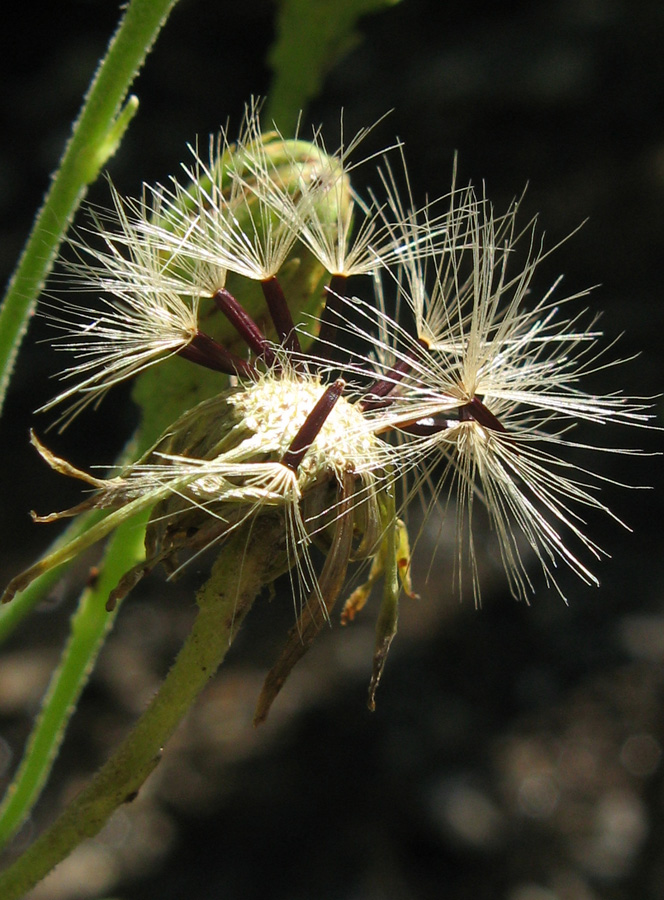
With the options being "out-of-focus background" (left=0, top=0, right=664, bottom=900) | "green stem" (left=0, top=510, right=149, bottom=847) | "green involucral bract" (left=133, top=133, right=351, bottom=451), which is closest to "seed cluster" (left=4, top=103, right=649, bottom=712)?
"green involucral bract" (left=133, top=133, right=351, bottom=451)

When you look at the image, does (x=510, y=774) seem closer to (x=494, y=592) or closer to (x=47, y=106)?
(x=494, y=592)

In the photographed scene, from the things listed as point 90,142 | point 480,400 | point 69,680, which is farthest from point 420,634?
point 90,142

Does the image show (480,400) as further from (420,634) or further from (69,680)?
(420,634)

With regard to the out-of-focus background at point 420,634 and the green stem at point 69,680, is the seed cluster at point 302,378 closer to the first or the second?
the green stem at point 69,680

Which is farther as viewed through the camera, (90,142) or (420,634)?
→ (420,634)

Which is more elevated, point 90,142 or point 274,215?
point 90,142

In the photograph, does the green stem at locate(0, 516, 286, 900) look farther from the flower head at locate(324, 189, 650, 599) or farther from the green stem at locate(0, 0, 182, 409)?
the green stem at locate(0, 0, 182, 409)

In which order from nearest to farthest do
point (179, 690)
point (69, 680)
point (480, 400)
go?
point (179, 690), point (480, 400), point (69, 680)

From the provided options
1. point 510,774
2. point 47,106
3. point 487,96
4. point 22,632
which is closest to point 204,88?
point 47,106
